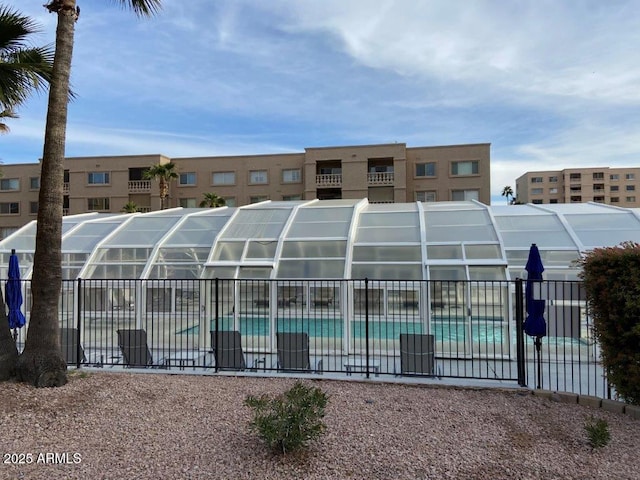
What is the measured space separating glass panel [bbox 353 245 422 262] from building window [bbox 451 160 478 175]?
25.6 meters

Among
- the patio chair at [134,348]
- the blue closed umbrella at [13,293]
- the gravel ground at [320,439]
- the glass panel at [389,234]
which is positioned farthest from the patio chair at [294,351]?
the blue closed umbrella at [13,293]

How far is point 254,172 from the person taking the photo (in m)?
38.5

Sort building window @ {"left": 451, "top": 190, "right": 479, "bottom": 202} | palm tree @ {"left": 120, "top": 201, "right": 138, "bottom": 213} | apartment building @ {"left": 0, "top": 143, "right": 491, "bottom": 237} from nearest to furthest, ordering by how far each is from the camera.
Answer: building window @ {"left": 451, "top": 190, "right": 479, "bottom": 202} → apartment building @ {"left": 0, "top": 143, "right": 491, "bottom": 237} → palm tree @ {"left": 120, "top": 201, "right": 138, "bottom": 213}

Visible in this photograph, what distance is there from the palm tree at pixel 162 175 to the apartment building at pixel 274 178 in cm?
162

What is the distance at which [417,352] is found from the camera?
27.1 feet

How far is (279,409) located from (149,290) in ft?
29.6

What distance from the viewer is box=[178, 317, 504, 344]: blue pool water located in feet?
33.7

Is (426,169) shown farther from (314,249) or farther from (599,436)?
(599,436)

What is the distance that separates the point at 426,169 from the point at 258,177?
14866 millimetres

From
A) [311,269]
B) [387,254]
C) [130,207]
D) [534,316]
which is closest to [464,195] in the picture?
Answer: [387,254]

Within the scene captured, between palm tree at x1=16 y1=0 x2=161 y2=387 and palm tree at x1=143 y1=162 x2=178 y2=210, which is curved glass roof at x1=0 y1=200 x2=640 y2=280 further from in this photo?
palm tree at x1=143 y1=162 x2=178 y2=210

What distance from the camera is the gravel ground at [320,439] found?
153 inches

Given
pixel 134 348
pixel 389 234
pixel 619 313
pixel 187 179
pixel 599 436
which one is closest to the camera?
pixel 599 436

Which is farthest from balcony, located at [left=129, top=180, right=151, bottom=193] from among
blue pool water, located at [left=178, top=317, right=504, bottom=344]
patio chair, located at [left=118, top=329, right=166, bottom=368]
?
patio chair, located at [left=118, top=329, right=166, bottom=368]
